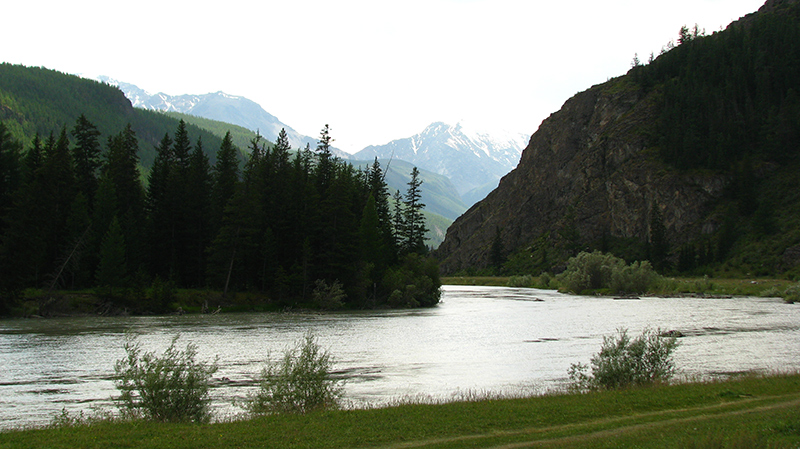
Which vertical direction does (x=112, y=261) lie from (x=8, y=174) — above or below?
below

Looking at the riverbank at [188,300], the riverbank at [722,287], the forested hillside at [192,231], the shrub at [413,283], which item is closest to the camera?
the riverbank at [188,300]

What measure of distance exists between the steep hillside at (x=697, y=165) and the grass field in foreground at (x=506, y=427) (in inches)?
4185

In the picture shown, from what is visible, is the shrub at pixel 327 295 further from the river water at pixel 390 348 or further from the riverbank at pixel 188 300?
the river water at pixel 390 348

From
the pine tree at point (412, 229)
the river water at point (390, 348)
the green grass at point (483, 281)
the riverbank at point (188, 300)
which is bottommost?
the river water at point (390, 348)

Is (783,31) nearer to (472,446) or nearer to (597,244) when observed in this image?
(597,244)

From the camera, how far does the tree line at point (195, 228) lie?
61.9 meters

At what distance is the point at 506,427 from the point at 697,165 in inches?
6284

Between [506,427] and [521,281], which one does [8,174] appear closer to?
[506,427]

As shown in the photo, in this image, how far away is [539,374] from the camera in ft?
98.2

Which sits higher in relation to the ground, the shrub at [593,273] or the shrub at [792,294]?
the shrub at [593,273]

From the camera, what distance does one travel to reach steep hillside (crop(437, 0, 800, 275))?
126 meters

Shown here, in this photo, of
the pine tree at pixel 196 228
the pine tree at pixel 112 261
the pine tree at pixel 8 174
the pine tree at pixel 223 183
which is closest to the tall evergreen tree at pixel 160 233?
the pine tree at pixel 196 228

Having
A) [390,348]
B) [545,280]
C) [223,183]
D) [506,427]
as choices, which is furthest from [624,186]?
[506,427]

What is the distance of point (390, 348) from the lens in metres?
40.9
